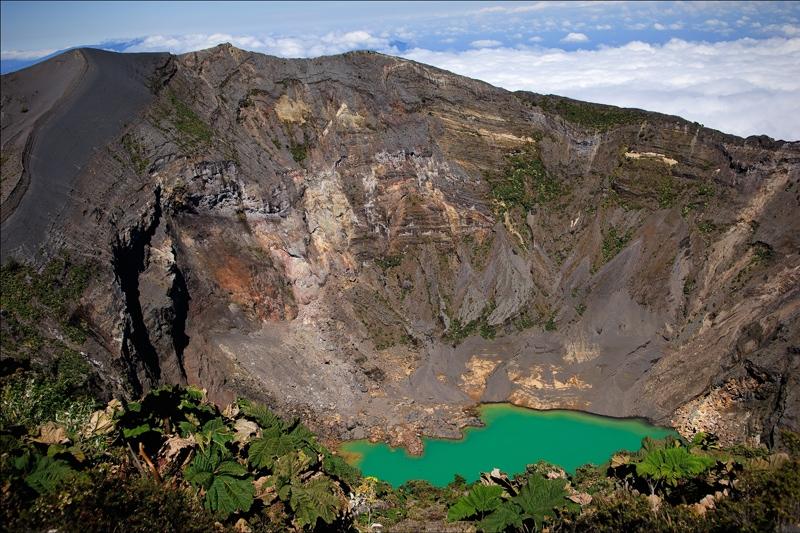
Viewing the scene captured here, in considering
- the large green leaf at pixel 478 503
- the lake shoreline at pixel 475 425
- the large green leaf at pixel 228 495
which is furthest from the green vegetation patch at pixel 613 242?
the large green leaf at pixel 228 495

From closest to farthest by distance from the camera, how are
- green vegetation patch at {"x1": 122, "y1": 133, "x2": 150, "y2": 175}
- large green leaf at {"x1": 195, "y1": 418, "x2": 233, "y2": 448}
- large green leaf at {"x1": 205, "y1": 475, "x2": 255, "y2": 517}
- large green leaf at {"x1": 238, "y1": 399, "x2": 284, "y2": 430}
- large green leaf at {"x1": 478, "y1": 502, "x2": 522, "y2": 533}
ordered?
large green leaf at {"x1": 205, "y1": 475, "x2": 255, "y2": 517}, large green leaf at {"x1": 478, "y1": 502, "x2": 522, "y2": 533}, large green leaf at {"x1": 195, "y1": 418, "x2": 233, "y2": 448}, large green leaf at {"x1": 238, "y1": 399, "x2": 284, "y2": 430}, green vegetation patch at {"x1": 122, "y1": 133, "x2": 150, "y2": 175}

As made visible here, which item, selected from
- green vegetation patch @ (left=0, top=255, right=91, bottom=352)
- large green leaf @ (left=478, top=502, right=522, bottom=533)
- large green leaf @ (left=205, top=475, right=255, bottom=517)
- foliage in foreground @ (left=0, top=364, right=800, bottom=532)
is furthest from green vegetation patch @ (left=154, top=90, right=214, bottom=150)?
large green leaf @ (left=478, top=502, right=522, bottom=533)

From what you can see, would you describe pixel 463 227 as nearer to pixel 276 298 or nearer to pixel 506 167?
pixel 506 167

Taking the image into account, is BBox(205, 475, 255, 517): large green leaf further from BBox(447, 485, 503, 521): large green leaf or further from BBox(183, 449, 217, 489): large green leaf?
BBox(447, 485, 503, 521): large green leaf

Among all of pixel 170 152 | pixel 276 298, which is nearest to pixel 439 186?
pixel 276 298

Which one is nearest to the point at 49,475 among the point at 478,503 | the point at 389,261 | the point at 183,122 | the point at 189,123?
the point at 478,503

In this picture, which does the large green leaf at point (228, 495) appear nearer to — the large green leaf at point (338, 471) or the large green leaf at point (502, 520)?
the large green leaf at point (338, 471)
